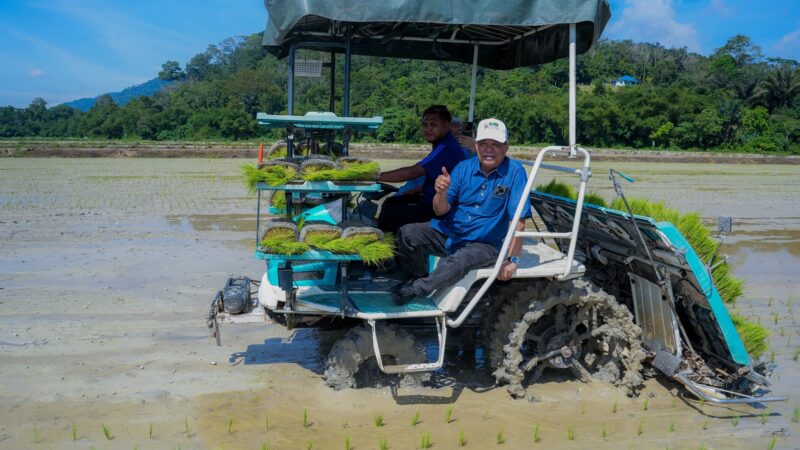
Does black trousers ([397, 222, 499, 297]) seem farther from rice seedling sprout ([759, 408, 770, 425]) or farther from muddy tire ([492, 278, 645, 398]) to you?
rice seedling sprout ([759, 408, 770, 425])

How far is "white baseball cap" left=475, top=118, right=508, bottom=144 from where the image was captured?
4.61 metres

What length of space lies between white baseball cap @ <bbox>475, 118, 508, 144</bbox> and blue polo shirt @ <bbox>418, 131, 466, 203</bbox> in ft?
2.66

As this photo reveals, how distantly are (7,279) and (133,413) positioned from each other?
4.64 meters

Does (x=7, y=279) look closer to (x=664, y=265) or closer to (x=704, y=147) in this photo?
(x=664, y=265)

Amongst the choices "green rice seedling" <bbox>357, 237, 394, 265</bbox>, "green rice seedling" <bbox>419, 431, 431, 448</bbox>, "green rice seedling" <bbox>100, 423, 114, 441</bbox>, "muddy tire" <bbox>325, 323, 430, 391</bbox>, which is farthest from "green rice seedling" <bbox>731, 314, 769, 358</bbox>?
"green rice seedling" <bbox>100, 423, 114, 441</bbox>

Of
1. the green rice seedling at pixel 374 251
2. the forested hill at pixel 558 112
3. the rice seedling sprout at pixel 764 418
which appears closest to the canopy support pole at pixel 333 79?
the green rice seedling at pixel 374 251

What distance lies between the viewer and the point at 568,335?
497 cm

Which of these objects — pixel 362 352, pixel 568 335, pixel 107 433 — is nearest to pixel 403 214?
pixel 362 352

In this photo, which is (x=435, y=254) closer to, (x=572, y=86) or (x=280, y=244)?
(x=280, y=244)

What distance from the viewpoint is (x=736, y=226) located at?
13.3 m

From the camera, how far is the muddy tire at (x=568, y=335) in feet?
15.7

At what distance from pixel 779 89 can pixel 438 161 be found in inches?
2543

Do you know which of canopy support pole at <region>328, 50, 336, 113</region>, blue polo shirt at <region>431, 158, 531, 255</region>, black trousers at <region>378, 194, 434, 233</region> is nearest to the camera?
blue polo shirt at <region>431, 158, 531, 255</region>

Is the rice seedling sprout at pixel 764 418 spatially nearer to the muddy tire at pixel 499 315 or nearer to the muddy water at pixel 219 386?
the muddy water at pixel 219 386
